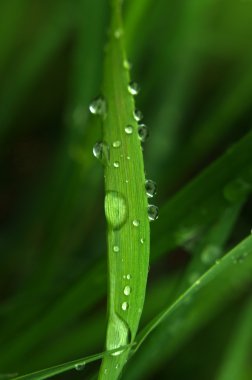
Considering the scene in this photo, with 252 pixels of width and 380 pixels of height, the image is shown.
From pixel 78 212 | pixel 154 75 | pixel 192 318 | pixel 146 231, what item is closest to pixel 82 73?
pixel 154 75

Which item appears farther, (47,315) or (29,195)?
(29,195)

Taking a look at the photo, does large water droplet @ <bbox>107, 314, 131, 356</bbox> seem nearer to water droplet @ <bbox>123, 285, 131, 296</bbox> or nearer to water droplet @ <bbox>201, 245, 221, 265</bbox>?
water droplet @ <bbox>123, 285, 131, 296</bbox>

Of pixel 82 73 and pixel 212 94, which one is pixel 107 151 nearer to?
pixel 82 73

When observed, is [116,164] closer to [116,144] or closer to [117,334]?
[116,144]

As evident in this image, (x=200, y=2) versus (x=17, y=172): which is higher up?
(x=200, y=2)

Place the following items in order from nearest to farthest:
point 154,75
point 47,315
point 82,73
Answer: point 47,315 < point 82,73 < point 154,75

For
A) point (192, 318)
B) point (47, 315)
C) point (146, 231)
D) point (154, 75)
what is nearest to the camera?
point (146, 231)

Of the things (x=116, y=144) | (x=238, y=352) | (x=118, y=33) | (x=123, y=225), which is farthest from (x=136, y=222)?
(x=238, y=352)
